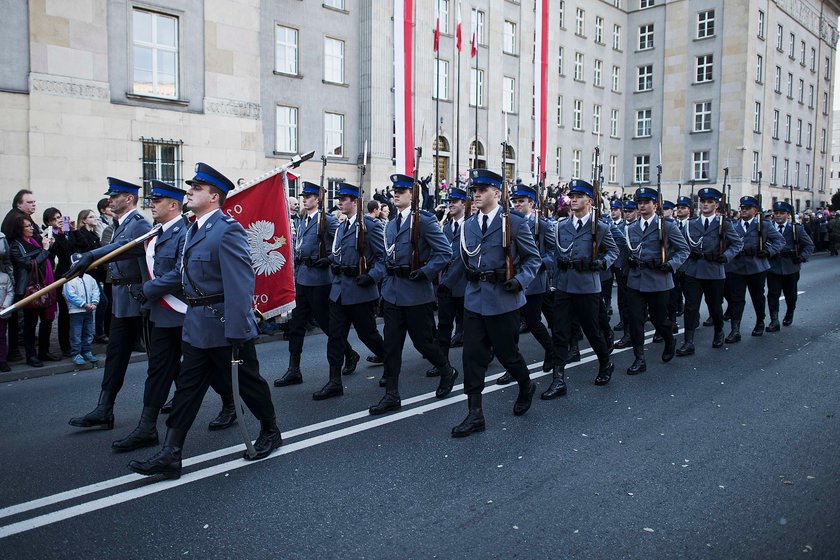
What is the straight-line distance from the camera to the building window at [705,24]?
45312 mm

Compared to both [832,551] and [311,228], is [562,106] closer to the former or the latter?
[311,228]

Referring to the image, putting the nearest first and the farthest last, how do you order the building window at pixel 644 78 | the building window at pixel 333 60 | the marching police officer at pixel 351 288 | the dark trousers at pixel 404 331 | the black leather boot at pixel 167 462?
the black leather boot at pixel 167 462 < the dark trousers at pixel 404 331 < the marching police officer at pixel 351 288 < the building window at pixel 333 60 < the building window at pixel 644 78

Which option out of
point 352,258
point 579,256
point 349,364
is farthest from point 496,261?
point 349,364

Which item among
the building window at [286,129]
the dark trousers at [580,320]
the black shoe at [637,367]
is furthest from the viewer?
the building window at [286,129]

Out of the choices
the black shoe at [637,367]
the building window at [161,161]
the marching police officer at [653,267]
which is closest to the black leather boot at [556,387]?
the black shoe at [637,367]

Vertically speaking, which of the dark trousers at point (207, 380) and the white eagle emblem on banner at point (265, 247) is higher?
the white eagle emblem on banner at point (265, 247)

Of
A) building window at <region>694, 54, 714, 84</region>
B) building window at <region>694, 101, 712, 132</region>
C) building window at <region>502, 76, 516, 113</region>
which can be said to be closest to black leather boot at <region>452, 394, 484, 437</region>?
building window at <region>502, 76, 516, 113</region>

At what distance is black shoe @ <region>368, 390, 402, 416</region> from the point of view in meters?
6.14

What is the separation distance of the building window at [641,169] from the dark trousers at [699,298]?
3927 centimetres

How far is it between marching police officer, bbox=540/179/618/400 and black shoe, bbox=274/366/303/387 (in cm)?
263

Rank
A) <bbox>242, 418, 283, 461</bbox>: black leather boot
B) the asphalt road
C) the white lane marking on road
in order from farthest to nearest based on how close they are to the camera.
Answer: <bbox>242, 418, 283, 461</bbox>: black leather boot → the white lane marking on road → the asphalt road

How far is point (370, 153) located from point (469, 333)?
21681mm

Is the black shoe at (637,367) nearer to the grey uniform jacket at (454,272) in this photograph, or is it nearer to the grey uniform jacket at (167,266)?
the grey uniform jacket at (454,272)

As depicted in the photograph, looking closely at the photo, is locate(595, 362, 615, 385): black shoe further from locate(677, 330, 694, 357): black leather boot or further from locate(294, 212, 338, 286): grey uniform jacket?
locate(294, 212, 338, 286): grey uniform jacket
